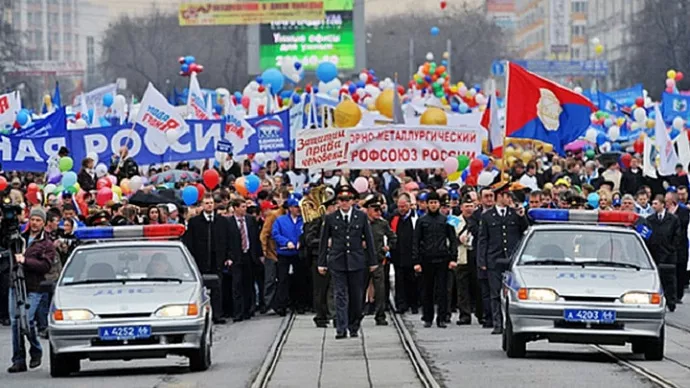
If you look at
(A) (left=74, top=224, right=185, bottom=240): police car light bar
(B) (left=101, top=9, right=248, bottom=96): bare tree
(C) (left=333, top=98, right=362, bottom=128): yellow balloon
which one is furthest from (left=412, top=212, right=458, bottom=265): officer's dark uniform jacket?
(B) (left=101, top=9, right=248, bottom=96): bare tree

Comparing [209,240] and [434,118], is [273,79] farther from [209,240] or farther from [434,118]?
[209,240]

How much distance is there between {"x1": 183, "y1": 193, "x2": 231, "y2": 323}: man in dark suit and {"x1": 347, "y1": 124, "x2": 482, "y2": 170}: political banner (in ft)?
21.1

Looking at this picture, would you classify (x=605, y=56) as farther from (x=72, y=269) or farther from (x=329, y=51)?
(x=72, y=269)

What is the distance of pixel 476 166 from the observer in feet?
110

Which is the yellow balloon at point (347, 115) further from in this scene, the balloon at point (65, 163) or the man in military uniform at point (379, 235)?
the man in military uniform at point (379, 235)

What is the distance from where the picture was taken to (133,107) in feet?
165

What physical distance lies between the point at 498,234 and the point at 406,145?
10.7 meters

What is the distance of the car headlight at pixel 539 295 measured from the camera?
1842 centimetres

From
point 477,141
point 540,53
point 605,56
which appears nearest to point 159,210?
point 477,141

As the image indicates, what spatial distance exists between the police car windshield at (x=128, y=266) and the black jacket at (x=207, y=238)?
7.25 m

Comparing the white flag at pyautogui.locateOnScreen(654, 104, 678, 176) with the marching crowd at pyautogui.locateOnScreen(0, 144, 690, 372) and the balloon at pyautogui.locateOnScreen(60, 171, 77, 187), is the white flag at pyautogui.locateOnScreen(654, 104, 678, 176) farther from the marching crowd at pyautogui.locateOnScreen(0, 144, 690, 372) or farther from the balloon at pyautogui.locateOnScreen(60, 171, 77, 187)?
the balloon at pyautogui.locateOnScreen(60, 171, 77, 187)

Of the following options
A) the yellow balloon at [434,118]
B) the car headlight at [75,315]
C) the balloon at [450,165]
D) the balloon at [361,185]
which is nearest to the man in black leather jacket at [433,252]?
the balloon at [361,185]

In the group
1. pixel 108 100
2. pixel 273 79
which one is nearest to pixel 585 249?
pixel 108 100

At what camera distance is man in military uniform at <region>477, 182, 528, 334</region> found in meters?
22.5
